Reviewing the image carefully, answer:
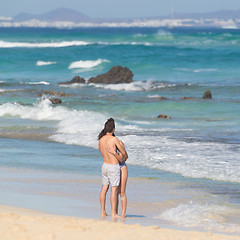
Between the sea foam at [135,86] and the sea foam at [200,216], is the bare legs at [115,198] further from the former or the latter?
the sea foam at [135,86]

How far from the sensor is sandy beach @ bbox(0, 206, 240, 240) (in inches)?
253

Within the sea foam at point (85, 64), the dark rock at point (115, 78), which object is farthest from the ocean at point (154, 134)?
the sea foam at point (85, 64)

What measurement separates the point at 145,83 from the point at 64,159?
21.1 meters

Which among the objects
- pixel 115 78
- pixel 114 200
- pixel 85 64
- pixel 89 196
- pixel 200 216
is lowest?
pixel 200 216

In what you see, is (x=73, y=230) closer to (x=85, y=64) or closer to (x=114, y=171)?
(x=114, y=171)

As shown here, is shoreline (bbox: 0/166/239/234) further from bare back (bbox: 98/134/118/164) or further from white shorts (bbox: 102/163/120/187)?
bare back (bbox: 98/134/118/164)

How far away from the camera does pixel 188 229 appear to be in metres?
7.67

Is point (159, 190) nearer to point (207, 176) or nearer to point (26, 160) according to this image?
point (207, 176)

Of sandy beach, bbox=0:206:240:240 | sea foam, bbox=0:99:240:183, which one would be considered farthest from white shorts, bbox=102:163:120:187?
sea foam, bbox=0:99:240:183

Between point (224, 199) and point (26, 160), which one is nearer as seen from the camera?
point (224, 199)

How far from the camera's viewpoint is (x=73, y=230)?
673 cm

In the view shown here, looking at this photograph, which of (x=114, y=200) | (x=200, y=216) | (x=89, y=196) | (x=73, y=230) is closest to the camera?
(x=73, y=230)

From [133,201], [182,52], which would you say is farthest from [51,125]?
[182,52]

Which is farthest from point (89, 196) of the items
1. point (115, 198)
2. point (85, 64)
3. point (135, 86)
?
point (85, 64)
